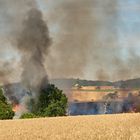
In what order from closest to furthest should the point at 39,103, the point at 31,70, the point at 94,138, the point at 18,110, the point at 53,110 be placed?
1. the point at 94,138
2. the point at 53,110
3. the point at 39,103
4. the point at 18,110
5. the point at 31,70

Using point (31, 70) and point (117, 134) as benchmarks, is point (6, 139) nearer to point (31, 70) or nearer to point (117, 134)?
point (117, 134)

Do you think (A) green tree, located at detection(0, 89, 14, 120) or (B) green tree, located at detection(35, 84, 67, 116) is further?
(B) green tree, located at detection(35, 84, 67, 116)

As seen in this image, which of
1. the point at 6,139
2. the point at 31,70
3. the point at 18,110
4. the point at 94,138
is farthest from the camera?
the point at 31,70

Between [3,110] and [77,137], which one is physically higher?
[3,110]

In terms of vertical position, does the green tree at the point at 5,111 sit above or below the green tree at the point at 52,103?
below

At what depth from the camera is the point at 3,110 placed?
3125 inches

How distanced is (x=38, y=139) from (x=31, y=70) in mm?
102197

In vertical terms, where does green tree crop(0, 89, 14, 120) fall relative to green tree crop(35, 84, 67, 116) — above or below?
below

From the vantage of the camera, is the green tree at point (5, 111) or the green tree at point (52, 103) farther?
the green tree at point (52, 103)

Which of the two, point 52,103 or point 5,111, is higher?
point 52,103

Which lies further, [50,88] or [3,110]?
[50,88]

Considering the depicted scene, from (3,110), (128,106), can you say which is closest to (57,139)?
(3,110)

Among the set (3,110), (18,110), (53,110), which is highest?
(18,110)

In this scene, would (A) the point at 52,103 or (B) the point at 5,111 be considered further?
(A) the point at 52,103
